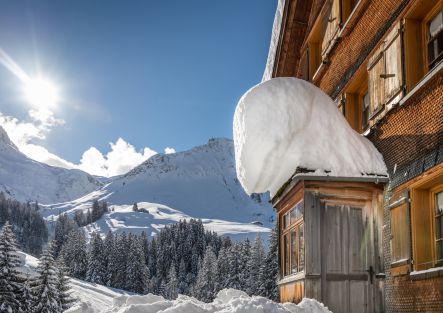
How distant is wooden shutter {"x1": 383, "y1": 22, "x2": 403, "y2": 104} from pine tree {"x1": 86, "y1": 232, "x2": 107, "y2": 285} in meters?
98.3

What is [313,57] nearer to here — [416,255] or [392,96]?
[392,96]

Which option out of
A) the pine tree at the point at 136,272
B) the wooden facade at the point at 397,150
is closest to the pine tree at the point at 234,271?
the pine tree at the point at 136,272

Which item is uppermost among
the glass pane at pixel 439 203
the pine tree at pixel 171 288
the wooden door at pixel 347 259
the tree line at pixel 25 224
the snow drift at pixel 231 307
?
the tree line at pixel 25 224

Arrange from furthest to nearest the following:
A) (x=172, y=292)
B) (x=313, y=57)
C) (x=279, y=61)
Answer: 1. (x=172, y=292)
2. (x=279, y=61)
3. (x=313, y=57)

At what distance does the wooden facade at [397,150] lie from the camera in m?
7.28

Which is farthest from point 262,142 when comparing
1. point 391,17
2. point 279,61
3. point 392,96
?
point 279,61

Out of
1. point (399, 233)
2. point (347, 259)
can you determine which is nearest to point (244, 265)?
point (347, 259)

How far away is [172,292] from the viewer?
107 metres

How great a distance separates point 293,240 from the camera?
995cm

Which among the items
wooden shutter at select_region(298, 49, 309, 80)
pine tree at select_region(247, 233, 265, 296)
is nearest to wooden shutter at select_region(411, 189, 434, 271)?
wooden shutter at select_region(298, 49, 309, 80)

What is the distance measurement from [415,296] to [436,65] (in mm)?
3228

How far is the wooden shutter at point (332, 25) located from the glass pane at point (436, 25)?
3.82 meters

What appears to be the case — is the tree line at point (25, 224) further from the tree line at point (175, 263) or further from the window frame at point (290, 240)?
the window frame at point (290, 240)

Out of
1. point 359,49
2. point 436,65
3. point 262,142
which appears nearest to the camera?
point 436,65
